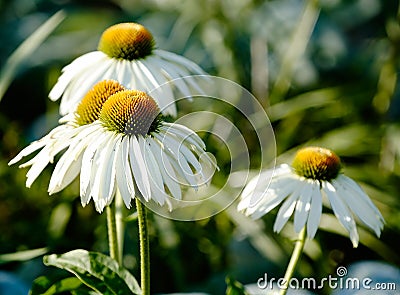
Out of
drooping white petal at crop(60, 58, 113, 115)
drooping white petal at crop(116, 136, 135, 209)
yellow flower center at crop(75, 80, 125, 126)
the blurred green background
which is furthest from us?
the blurred green background

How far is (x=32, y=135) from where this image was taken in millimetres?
1577

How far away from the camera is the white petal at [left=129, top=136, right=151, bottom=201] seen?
2.04 ft

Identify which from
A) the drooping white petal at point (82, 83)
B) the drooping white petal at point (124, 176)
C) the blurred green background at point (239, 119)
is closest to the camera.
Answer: the drooping white petal at point (124, 176)

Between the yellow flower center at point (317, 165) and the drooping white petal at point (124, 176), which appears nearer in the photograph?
the drooping white petal at point (124, 176)

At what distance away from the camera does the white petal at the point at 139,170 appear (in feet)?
2.04

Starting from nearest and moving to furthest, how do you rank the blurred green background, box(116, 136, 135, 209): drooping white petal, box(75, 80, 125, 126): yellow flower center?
box(116, 136, 135, 209): drooping white petal < box(75, 80, 125, 126): yellow flower center < the blurred green background

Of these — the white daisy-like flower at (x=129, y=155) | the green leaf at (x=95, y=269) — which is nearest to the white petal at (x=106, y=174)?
the white daisy-like flower at (x=129, y=155)

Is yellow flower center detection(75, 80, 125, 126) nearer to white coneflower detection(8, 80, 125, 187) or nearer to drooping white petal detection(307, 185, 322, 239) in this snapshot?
white coneflower detection(8, 80, 125, 187)

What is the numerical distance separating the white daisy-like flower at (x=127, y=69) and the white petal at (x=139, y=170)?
0.63ft

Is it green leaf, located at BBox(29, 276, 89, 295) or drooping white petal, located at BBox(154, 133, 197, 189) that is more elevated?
drooping white petal, located at BBox(154, 133, 197, 189)

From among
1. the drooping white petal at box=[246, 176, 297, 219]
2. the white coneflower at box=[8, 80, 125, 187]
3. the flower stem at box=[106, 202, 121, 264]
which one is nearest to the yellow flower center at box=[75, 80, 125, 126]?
the white coneflower at box=[8, 80, 125, 187]

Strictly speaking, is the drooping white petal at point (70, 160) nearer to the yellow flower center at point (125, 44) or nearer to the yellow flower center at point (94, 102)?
the yellow flower center at point (94, 102)

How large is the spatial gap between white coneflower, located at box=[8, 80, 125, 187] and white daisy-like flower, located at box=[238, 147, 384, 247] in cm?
21

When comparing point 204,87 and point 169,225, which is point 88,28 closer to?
point 204,87
